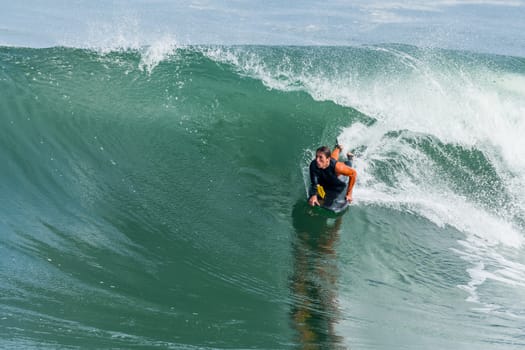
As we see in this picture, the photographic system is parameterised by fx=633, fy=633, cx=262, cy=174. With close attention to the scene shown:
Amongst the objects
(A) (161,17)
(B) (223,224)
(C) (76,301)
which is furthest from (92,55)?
(A) (161,17)

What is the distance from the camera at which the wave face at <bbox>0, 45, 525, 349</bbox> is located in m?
5.79

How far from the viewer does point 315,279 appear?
713cm

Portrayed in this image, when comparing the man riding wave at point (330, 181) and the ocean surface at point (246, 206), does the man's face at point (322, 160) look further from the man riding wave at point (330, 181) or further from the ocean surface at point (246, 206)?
the ocean surface at point (246, 206)

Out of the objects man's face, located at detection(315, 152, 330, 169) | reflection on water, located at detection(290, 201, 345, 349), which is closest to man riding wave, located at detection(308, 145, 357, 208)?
man's face, located at detection(315, 152, 330, 169)

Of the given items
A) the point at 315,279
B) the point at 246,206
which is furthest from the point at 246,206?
the point at 315,279

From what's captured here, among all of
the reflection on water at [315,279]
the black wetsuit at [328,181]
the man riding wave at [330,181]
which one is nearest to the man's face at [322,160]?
the man riding wave at [330,181]

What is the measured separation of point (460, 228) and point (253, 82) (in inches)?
214

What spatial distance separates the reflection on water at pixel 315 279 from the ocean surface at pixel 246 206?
0.03 metres

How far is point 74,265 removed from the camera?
251 inches

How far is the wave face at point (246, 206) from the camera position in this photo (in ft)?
19.0

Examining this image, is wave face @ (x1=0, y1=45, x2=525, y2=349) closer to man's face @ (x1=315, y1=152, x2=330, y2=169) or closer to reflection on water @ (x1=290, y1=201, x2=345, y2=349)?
reflection on water @ (x1=290, y1=201, x2=345, y2=349)

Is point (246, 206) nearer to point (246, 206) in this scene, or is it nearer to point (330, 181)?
point (246, 206)

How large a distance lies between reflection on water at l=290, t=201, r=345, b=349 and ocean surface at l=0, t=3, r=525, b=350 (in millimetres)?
28

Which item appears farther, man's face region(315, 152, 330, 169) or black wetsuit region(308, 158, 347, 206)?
black wetsuit region(308, 158, 347, 206)
